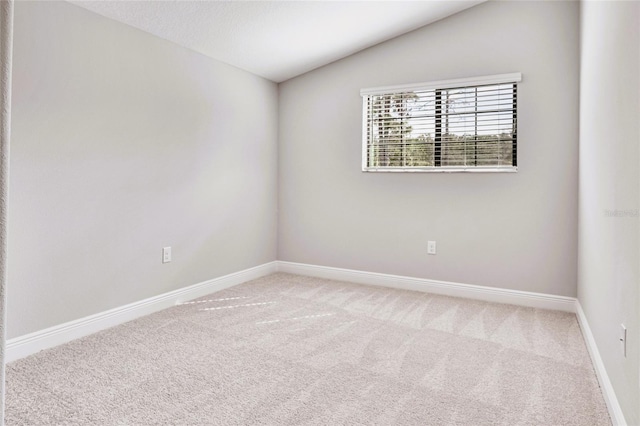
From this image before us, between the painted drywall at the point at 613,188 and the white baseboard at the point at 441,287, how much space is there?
54cm

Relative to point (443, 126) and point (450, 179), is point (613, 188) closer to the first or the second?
point (450, 179)

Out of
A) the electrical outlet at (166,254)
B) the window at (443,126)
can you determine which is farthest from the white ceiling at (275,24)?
the electrical outlet at (166,254)

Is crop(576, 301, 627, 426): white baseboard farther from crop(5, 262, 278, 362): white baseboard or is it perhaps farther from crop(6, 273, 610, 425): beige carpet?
crop(5, 262, 278, 362): white baseboard

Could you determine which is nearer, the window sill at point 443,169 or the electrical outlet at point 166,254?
the electrical outlet at point 166,254

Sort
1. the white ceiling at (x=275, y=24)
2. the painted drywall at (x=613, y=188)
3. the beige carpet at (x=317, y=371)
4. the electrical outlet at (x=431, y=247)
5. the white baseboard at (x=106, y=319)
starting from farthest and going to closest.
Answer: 1. the electrical outlet at (x=431, y=247)
2. the white ceiling at (x=275, y=24)
3. the white baseboard at (x=106, y=319)
4. the beige carpet at (x=317, y=371)
5. the painted drywall at (x=613, y=188)

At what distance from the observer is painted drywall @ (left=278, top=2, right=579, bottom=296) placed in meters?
3.14

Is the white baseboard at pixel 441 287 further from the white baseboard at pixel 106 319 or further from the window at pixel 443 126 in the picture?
the window at pixel 443 126

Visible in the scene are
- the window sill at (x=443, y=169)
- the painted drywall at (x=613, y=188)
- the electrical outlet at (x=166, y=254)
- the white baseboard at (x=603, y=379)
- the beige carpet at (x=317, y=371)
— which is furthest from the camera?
the window sill at (x=443, y=169)

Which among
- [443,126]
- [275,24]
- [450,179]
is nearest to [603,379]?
[450,179]

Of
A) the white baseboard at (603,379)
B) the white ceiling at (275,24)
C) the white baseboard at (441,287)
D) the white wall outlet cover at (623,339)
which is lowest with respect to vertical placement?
the white baseboard at (603,379)

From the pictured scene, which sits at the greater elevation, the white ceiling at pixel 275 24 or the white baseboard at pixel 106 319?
the white ceiling at pixel 275 24

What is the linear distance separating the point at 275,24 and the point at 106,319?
2.41 metres

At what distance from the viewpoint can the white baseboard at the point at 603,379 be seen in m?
1.57

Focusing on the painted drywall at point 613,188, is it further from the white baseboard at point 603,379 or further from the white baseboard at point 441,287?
the white baseboard at point 441,287
